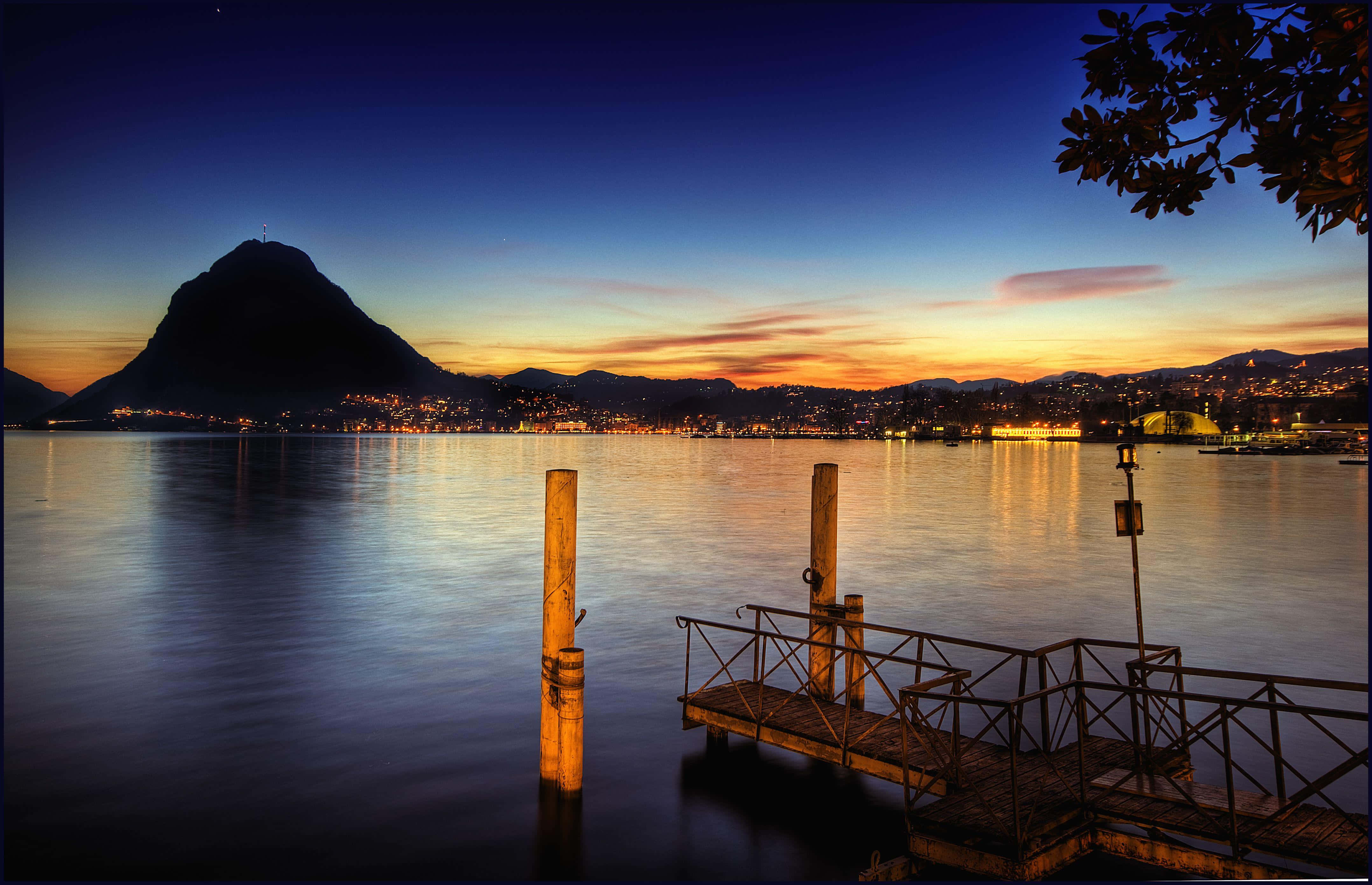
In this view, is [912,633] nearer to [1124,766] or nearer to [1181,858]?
[1124,766]

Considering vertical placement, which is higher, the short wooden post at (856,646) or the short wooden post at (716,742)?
the short wooden post at (856,646)

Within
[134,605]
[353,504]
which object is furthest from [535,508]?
[134,605]

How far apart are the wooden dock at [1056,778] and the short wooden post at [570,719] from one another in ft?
6.54

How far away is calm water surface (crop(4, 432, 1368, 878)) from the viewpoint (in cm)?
1013

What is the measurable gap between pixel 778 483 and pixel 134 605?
63.6m

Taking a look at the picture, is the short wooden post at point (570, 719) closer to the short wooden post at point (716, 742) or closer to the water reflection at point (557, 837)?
the water reflection at point (557, 837)

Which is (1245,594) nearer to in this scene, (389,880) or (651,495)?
(389,880)

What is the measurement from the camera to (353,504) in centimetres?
5362

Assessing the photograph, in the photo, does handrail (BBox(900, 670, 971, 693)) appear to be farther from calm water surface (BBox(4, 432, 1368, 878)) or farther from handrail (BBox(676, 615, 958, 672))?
calm water surface (BBox(4, 432, 1368, 878))

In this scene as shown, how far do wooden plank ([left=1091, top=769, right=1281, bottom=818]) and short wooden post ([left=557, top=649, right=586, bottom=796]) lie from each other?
5.63 metres

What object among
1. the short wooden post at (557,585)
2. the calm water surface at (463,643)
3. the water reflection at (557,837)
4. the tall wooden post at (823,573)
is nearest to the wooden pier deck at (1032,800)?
the tall wooden post at (823,573)

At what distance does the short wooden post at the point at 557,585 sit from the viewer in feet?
33.0

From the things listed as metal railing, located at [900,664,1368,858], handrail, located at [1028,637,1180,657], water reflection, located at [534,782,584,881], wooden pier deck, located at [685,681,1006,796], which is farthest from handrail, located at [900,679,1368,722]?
water reflection, located at [534,782,584,881]

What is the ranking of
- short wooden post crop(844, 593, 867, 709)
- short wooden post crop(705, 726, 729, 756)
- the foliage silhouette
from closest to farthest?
the foliage silhouette
short wooden post crop(844, 593, 867, 709)
short wooden post crop(705, 726, 729, 756)
